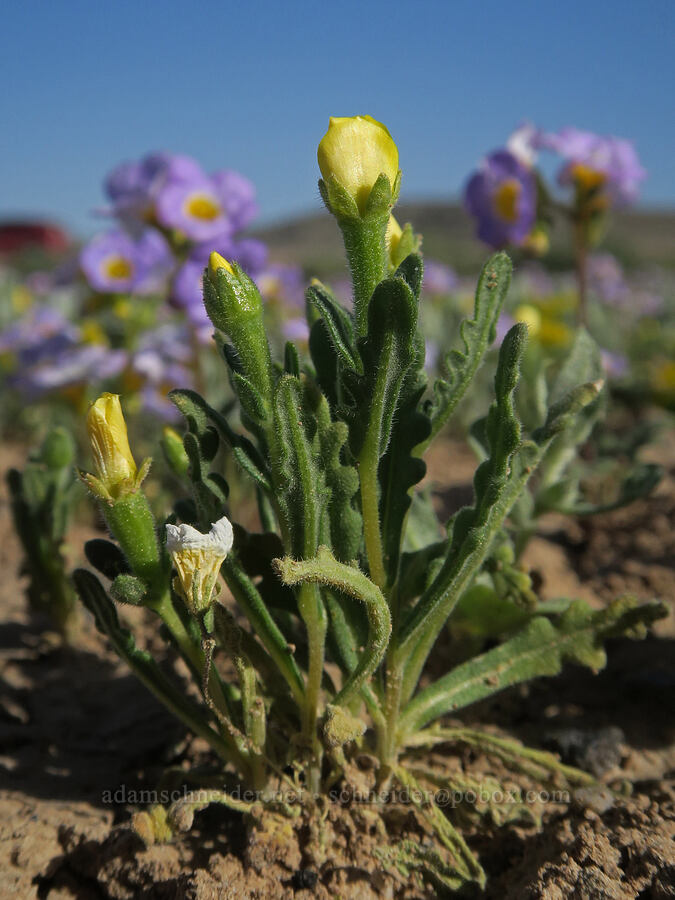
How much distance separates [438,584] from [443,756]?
20.1 inches

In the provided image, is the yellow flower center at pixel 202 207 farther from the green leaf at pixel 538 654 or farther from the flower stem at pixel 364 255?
the green leaf at pixel 538 654

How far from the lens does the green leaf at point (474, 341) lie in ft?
4.71

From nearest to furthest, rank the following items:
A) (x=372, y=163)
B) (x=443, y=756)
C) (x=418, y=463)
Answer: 1. (x=372, y=163)
2. (x=418, y=463)
3. (x=443, y=756)

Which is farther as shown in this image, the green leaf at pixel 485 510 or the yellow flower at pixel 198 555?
the green leaf at pixel 485 510

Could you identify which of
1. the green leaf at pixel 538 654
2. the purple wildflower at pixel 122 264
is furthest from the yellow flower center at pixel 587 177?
the green leaf at pixel 538 654

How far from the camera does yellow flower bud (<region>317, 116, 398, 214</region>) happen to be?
1.20 metres

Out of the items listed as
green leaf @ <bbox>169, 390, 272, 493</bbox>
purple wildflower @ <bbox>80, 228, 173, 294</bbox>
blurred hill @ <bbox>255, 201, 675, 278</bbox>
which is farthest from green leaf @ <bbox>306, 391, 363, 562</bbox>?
blurred hill @ <bbox>255, 201, 675, 278</bbox>

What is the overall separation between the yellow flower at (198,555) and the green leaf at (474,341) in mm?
455

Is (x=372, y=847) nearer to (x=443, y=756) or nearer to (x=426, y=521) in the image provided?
(x=443, y=756)

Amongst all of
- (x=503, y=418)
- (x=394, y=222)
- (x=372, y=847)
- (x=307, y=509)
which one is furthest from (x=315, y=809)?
(x=394, y=222)

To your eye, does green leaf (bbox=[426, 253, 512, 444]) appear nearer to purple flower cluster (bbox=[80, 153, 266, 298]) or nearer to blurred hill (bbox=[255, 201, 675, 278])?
purple flower cluster (bbox=[80, 153, 266, 298])

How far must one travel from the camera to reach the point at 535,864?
4.59 feet

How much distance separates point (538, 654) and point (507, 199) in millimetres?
2291

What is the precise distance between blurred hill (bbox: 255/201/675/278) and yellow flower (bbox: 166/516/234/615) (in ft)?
64.9
